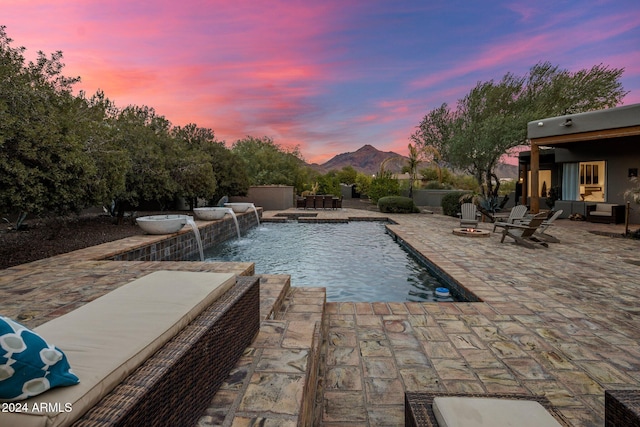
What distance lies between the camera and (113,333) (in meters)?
1.36

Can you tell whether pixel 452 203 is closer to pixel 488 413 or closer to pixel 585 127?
pixel 585 127

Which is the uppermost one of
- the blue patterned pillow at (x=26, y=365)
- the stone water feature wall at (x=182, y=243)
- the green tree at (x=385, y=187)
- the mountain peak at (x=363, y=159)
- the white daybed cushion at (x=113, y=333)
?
the mountain peak at (x=363, y=159)

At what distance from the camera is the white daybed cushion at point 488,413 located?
1.21 metres

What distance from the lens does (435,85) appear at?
53.7ft

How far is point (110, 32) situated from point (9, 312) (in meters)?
8.35

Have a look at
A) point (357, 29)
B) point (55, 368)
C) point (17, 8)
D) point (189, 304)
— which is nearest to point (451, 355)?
point (189, 304)

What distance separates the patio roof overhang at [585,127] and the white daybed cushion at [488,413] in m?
10.9

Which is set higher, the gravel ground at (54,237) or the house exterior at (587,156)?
the house exterior at (587,156)

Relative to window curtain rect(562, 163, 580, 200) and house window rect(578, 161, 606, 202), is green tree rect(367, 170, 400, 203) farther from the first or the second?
house window rect(578, 161, 606, 202)

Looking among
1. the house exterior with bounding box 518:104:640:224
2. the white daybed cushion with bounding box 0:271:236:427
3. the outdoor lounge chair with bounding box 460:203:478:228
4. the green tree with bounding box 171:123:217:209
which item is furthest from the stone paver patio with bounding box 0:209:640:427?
the house exterior with bounding box 518:104:640:224

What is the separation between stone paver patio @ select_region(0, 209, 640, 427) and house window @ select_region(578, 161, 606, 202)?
32.6 ft

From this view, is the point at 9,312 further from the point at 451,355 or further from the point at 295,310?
the point at 451,355

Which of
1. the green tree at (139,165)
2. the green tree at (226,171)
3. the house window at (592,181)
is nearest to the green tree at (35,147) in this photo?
the green tree at (139,165)

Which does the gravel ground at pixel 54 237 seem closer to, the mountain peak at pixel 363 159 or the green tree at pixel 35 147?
the green tree at pixel 35 147
